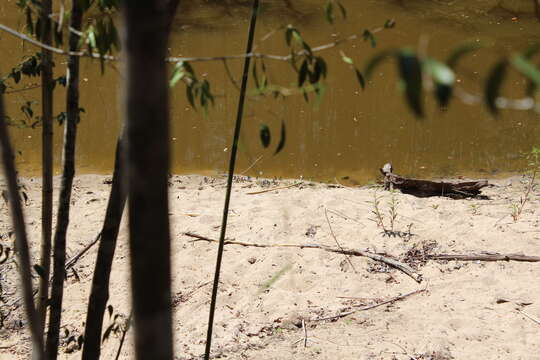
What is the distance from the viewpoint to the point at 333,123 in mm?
7441

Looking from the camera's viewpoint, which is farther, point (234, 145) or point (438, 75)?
point (234, 145)

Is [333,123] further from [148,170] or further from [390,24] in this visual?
[148,170]

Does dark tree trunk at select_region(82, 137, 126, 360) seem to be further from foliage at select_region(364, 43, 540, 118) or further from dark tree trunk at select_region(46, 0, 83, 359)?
foliage at select_region(364, 43, 540, 118)

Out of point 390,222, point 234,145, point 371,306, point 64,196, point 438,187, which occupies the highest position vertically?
point 234,145

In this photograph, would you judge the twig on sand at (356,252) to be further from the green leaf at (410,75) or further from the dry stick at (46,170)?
the green leaf at (410,75)

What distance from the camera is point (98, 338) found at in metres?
2.23

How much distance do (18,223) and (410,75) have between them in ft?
3.10

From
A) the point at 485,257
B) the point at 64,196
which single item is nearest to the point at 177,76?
the point at 64,196

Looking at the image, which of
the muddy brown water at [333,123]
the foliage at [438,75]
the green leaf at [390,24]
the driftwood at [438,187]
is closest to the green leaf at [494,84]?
the foliage at [438,75]

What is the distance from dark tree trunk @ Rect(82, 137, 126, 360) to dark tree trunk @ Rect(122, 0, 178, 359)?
48.1 inches

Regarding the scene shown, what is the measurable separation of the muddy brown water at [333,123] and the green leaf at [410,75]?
4.33m

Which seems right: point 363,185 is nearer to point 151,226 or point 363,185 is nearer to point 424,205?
point 424,205

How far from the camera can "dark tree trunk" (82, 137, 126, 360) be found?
2092 mm

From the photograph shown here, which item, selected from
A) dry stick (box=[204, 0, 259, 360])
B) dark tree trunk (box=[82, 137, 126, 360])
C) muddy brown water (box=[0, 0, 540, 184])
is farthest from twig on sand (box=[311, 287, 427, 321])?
muddy brown water (box=[0, 0, 540, 184])
